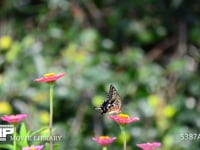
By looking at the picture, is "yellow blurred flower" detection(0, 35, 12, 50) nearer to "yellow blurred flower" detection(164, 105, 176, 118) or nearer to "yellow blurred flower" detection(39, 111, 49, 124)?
"yellow blurred flower" detection(39, 111, 49, 124)

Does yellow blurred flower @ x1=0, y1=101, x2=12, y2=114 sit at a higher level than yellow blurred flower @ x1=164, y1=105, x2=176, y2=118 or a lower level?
higher

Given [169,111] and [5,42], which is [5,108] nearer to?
[5,42]

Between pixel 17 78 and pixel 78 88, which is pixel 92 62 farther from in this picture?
pixel 17 78

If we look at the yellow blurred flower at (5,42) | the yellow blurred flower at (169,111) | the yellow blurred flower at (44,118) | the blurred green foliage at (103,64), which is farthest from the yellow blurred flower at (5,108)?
the yellow blurred flower at (169,111)

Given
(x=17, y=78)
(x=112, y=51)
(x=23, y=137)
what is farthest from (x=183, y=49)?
(x=23, y=137)

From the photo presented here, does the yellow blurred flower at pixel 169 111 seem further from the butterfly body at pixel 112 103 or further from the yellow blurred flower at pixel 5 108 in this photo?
the butterfly body at pixel 112 103

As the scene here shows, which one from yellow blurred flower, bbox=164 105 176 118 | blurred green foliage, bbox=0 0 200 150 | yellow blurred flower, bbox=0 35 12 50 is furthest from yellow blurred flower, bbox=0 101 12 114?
yellow blurred flower, bbox=164 105 176 118

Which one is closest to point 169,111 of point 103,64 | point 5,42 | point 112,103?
point 103,64
